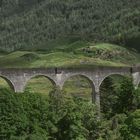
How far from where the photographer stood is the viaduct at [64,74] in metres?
74.9

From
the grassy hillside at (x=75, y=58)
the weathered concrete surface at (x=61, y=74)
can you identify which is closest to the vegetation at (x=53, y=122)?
the weathered concrete surface at (x=61, y=74)

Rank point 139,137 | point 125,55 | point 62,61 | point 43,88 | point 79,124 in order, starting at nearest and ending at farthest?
point 139,137 < point 79,124 < point 43,88 < point 62,61 < point 125,55

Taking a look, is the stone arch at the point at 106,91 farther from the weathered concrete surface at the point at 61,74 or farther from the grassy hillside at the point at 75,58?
the grassy hillside at the point at 75,58

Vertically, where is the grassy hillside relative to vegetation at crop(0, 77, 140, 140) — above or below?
above

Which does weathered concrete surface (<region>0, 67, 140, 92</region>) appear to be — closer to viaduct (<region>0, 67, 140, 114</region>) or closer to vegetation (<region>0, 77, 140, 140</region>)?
viaduct (<region>0, 67, 140, 114</region>)

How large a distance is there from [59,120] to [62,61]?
403 ft

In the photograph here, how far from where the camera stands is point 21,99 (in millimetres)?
58219

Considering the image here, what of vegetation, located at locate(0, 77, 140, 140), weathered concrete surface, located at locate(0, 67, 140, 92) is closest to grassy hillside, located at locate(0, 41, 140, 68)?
weathered concrete surface, located at locate(0, 67, 140, 92)

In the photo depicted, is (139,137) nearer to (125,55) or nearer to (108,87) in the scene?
(108,87)

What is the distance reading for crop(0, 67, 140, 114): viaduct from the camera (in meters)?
74.9

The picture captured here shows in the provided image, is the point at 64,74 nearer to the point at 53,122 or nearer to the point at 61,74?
the point at 61,74

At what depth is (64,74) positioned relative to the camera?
79.6 metres

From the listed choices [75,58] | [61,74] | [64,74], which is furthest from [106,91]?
[75,58]

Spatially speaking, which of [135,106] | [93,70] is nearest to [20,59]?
[93,70]
